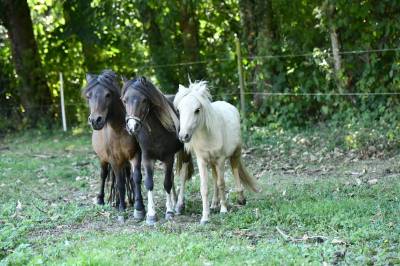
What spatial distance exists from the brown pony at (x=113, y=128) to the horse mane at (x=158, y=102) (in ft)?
1.05

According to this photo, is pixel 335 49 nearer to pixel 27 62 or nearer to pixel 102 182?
pixel 102 182

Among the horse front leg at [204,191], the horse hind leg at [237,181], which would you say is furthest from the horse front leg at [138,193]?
the horse hind leg at [237,181]

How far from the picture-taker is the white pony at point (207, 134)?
26.0 ft

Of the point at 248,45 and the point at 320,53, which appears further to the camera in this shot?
the point at 248,45

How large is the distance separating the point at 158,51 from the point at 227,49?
1.83 metres

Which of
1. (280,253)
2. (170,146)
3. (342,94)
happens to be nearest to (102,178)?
(170,146)

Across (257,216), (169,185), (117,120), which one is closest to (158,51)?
(117,120)

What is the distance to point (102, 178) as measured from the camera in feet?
32.5

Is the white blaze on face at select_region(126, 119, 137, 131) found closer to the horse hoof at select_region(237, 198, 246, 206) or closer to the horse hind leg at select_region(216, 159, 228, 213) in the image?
the horse hind leg at select_region(216, 159, 228, 213)

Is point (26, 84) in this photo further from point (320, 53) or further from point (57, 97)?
point (320, 53)

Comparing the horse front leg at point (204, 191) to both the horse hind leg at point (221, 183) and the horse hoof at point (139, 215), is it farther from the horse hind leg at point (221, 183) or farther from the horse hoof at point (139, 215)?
the horse hoof at point (139, 215)

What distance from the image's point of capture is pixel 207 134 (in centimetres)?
825

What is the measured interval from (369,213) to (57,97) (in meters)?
14.5

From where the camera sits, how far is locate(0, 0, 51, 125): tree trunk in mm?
19984
